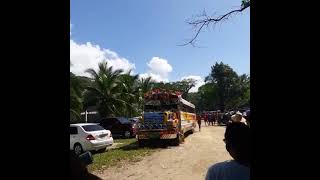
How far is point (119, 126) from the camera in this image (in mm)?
31391

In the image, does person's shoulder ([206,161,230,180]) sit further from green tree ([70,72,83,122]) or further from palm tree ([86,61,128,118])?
palm tree ([86,61,128,118])

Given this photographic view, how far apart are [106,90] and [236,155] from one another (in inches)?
1583

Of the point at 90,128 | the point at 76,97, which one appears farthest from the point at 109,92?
the point at 90,128

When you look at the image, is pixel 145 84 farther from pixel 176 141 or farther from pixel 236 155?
pixel 236 155

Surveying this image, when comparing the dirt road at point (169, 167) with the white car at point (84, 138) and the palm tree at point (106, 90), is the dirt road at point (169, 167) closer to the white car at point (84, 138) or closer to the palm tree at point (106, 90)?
the white car at point (84, 138)

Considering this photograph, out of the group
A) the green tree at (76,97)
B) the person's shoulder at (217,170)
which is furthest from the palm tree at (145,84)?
the person's shoulder at (217,170)

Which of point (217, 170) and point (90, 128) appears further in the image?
point (90, 128)

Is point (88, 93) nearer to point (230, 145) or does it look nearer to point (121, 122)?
point (121, 122)

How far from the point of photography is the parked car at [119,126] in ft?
103

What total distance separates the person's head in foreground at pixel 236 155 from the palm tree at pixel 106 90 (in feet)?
130

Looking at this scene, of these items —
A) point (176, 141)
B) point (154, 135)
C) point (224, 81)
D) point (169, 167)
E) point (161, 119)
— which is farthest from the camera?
point (224, 81)
